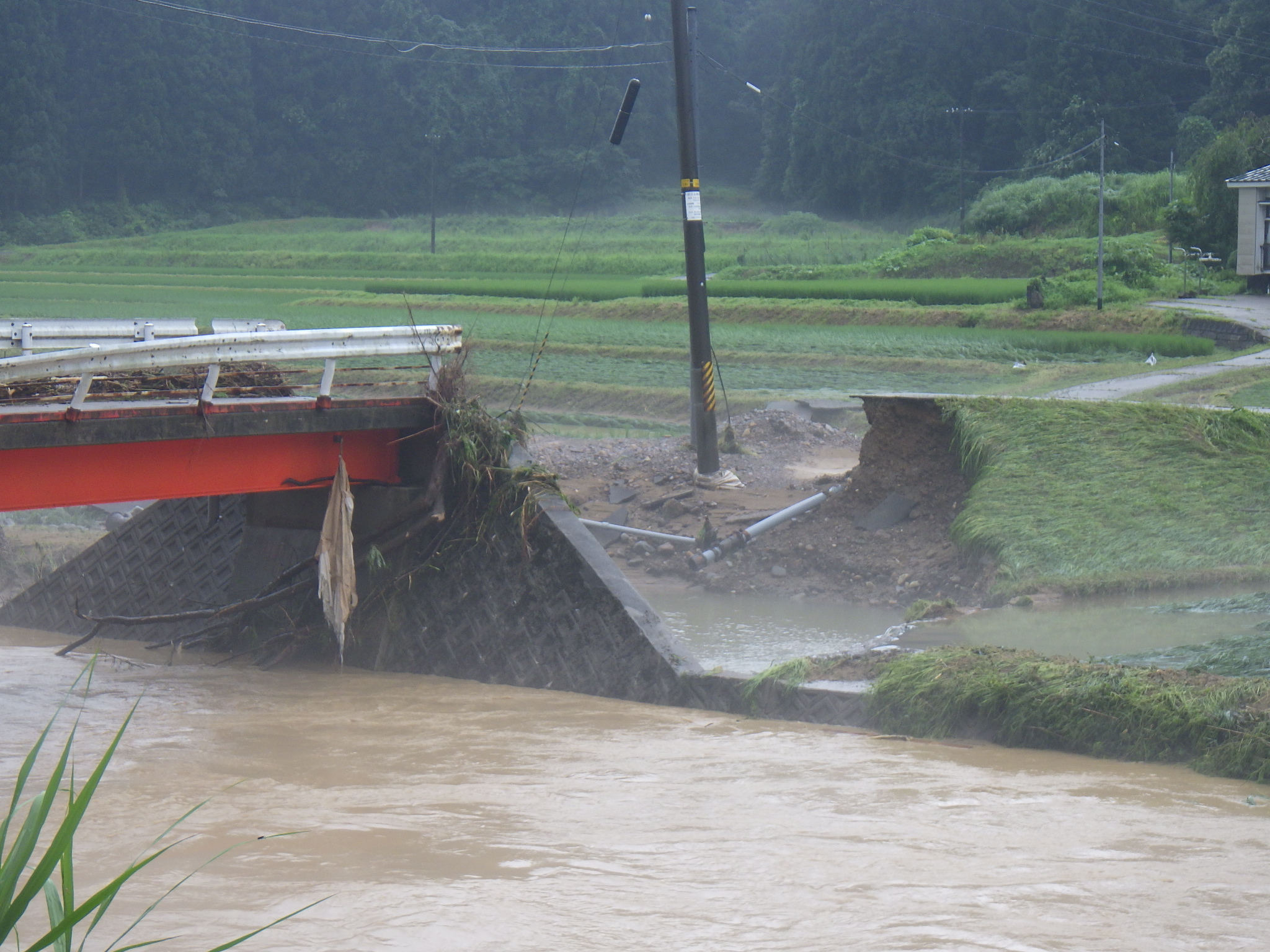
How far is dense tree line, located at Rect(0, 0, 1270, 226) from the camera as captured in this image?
72.0m

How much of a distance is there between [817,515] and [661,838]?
9.23 meters

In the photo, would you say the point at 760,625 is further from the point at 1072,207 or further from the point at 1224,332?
the point at 1072,207

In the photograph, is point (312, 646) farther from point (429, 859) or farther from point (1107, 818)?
point (1107, 818)

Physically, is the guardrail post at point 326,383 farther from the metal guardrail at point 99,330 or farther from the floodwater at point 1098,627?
the floodwater at point 1098,627

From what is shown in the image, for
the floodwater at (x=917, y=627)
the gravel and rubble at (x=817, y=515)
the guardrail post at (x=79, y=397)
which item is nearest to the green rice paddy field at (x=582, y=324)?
the gravel and rubble at (x=817, y=515)

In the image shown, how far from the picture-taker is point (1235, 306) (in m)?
30.9

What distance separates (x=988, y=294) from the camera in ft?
114

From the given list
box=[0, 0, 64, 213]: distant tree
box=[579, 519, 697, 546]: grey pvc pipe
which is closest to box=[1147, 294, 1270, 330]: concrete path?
box=[579, 519, 697, 546]: grey pvc pipe

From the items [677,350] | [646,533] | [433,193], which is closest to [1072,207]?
[677,350]

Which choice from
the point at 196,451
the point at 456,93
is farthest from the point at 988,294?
the point at 456,93

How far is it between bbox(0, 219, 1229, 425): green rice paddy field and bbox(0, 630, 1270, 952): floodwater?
4.61 meters

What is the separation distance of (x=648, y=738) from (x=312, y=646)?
461cm

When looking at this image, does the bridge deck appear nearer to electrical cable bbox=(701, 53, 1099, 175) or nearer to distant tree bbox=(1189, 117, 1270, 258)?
distant tree bbox=(1189, 117, 1270, 258)

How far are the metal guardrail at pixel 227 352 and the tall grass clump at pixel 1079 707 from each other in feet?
16.5
